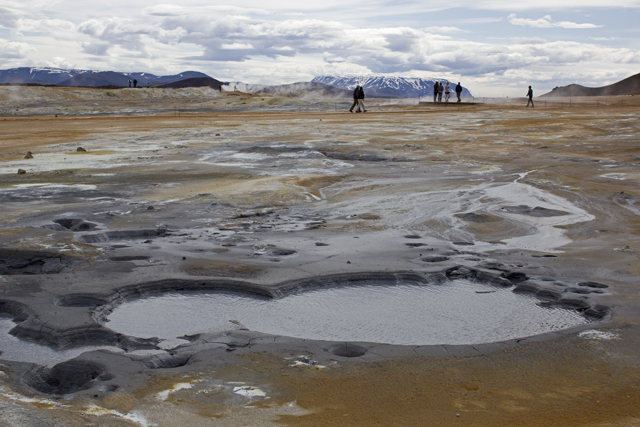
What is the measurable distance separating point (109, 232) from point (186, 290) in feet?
6.87

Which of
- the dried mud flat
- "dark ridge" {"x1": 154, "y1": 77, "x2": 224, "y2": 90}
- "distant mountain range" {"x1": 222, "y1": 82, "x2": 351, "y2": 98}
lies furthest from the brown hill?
"dark ridge" {"x1": 154, "y1": 77, "x2": 224, "y2": 90}

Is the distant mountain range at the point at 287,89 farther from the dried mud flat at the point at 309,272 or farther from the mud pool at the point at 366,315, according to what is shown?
the mud pool at the point at 366,315

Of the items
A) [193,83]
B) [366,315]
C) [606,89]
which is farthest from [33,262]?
[193,83]

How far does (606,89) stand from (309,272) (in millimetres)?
62320

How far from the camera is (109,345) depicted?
385 cm

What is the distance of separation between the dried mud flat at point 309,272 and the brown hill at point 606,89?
50.0 metres

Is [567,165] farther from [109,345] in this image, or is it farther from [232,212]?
[109,345]

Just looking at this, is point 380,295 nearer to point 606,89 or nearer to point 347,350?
point 347,350

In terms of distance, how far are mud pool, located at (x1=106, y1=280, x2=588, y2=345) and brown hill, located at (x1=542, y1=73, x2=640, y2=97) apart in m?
57.1

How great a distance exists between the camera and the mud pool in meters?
4.10

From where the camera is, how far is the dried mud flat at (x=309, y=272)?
10.1ft

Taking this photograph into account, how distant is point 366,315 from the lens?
4484mm

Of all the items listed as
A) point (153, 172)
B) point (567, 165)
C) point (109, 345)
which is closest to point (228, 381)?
point (109, 345)

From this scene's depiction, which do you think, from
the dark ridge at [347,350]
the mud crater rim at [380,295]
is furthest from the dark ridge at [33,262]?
the dark ridge at [347,350]
